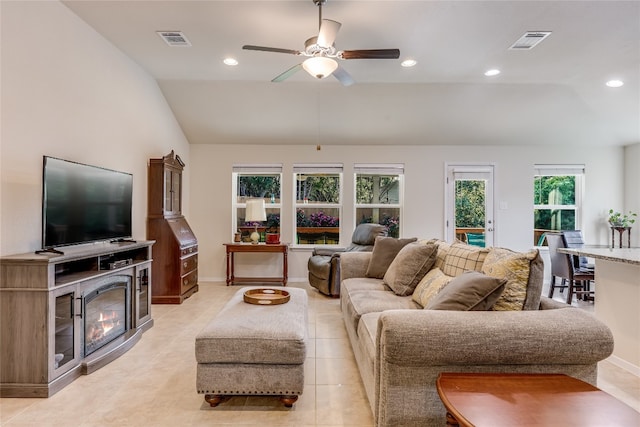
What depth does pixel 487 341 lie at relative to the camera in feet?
4.85

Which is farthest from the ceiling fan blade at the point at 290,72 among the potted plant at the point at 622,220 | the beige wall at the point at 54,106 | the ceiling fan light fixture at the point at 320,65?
the potted plant at the point at 622,220

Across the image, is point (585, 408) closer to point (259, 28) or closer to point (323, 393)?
point (323, 393)

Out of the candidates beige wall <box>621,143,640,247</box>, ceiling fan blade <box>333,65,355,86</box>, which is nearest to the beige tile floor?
ceiling fan blade <box>333,65,355,86</box>

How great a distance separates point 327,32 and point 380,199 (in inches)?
147

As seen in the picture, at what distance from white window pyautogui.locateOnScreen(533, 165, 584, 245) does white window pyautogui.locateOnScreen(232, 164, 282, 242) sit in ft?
14.5

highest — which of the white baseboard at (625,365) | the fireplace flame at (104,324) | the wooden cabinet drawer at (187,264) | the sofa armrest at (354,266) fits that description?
the sofa armrest at (354,266)

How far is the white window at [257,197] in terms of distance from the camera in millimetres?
5871

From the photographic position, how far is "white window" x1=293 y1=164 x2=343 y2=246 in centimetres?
588

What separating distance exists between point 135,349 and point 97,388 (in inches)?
25.8

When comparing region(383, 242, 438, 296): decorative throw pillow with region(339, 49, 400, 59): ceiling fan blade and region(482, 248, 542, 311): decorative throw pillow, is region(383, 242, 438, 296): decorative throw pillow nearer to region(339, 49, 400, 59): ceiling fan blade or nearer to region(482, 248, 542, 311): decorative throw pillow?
region(482, 248, 542, 311): decorative throw pillow

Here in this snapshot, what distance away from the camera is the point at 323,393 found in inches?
87.8

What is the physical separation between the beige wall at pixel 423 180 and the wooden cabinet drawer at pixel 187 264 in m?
0.90

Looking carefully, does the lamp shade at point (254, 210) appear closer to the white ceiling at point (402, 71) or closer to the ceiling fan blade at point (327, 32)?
the white ceiling at point (402, 71)

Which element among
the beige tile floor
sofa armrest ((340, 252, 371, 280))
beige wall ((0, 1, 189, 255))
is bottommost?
the beige tile floor
